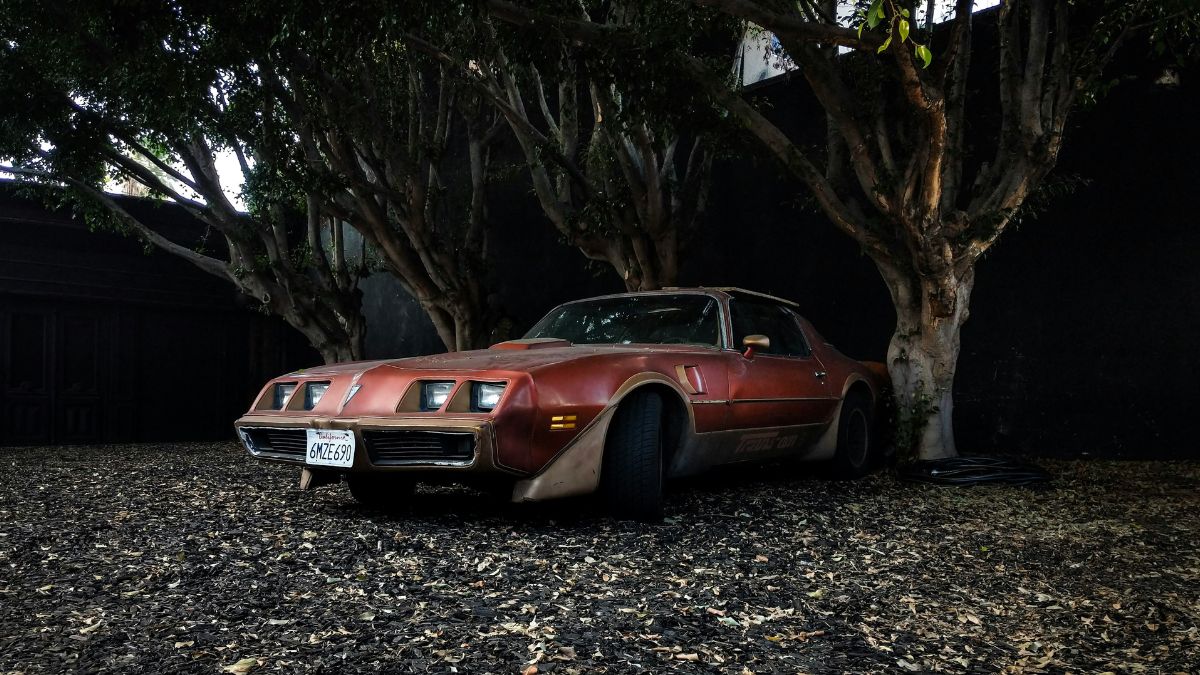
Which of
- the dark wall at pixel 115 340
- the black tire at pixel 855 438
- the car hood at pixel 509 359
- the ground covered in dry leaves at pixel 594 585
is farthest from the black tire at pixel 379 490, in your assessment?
the dark wall at pixel 115 340

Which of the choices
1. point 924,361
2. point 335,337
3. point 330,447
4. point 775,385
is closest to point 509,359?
point 330,447

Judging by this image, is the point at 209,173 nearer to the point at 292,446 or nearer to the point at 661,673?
the point at 292,446

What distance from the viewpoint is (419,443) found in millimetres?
4250

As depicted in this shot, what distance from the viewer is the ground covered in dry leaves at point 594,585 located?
284 cm

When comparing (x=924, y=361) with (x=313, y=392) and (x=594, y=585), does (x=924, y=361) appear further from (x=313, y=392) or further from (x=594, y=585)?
(x=313, y=392)

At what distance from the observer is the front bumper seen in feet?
13.4

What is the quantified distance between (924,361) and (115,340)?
1299 centimetres

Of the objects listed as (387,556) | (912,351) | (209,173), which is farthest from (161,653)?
(209,173)

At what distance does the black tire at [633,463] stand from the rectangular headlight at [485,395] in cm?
67

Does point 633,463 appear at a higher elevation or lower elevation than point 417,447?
lower

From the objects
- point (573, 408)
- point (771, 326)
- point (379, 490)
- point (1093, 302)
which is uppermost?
point (1093, 302)

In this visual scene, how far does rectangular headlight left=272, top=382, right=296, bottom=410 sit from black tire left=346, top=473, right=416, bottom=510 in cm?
56

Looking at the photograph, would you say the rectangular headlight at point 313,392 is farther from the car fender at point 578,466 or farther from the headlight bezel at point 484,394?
the car fender at point 578,466

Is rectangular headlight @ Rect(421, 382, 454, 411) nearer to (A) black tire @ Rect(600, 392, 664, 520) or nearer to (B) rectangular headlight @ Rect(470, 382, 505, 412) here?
(B) rectangular headlight @ Rect(470, 382, 505, 412)
